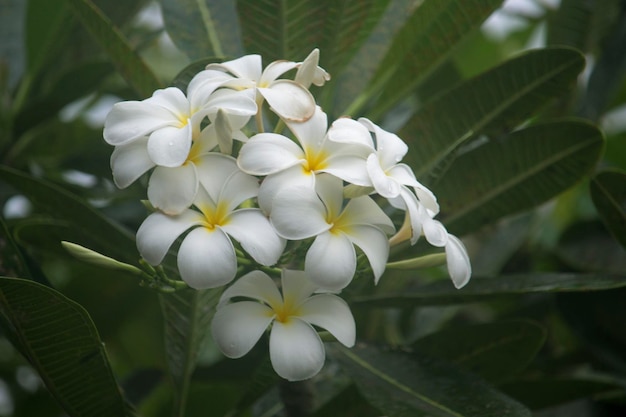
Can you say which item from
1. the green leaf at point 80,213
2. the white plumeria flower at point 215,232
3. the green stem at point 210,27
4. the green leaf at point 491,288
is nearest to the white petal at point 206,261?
the white plumeria flower at point 215,232

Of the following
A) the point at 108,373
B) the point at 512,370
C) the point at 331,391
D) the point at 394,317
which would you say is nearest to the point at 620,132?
the point at 394,317

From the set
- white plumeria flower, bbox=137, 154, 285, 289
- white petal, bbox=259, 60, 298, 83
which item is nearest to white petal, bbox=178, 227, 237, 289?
white plumeria flower, bbox=137, 154, 285, 289

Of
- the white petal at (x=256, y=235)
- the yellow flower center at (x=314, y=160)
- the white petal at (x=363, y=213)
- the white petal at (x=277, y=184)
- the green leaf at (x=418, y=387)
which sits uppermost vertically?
the white petal at (x=277, y=184)

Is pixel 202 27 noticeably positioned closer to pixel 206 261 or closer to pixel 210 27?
pixel 210 27

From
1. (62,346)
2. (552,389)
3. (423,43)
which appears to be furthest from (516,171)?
(62,346)

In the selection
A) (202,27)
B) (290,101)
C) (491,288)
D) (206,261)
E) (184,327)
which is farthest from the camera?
(202,27)

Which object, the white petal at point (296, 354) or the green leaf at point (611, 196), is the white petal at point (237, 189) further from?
the green leaf at point (611, 196)

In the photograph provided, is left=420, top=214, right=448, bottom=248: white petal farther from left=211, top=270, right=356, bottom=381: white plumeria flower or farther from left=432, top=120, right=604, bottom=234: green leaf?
left=432, top=120, right=604, bottom=234: green leaf
